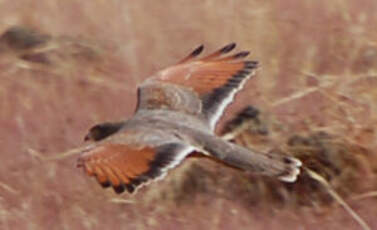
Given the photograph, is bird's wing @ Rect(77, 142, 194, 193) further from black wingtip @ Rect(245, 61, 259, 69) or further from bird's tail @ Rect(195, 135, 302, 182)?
black wingtip @ Rect(245, 61, 259, 69)

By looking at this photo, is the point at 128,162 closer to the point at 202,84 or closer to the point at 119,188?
the point at 119,188

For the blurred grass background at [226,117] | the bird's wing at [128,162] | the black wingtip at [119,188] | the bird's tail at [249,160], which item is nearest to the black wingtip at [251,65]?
the blurred grass background at [226,117]

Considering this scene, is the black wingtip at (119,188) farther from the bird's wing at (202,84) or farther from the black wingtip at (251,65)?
the black wingtip at (251,65)

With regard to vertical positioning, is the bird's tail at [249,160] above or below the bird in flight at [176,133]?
below

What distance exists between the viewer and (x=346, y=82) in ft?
21.3

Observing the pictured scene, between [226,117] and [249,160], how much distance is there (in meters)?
1.03

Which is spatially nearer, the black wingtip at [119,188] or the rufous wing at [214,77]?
the black wingtip at [119,188]

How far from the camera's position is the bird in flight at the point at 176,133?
17.5 ft

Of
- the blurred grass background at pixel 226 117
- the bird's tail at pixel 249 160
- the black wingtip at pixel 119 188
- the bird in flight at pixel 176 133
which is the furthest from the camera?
the blurred grass background at pixel 226 117

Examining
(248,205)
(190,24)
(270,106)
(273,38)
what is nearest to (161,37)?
(190,24)

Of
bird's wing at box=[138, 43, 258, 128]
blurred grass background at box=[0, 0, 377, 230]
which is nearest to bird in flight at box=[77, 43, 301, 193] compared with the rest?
bird's wing at box=[138, 43, 258, 128]

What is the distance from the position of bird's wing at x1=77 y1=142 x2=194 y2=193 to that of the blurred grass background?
0.71 meters

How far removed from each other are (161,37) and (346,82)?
1435 millimetres

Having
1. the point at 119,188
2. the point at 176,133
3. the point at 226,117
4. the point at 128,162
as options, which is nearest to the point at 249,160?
the point at 176,133
